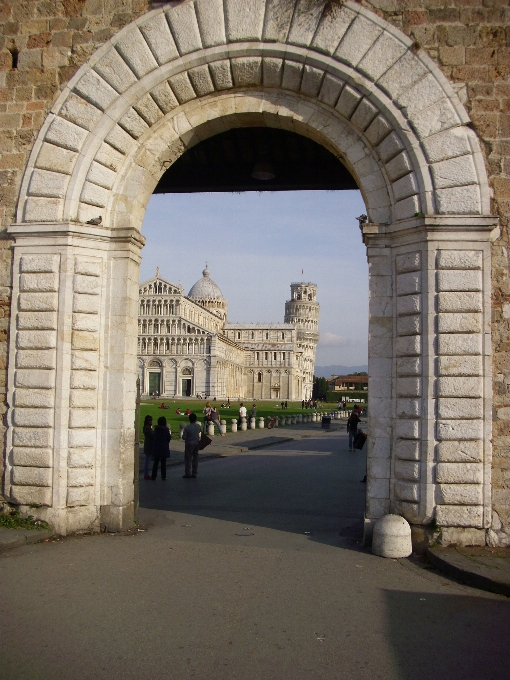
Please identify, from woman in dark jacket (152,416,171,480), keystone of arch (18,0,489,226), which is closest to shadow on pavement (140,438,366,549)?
woman in dark jacket (152,416,171,480)

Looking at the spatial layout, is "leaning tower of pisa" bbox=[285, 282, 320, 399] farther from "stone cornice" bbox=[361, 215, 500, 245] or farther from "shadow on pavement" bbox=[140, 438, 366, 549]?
"stone cornice" bbox=[361, 215, 500, 245]

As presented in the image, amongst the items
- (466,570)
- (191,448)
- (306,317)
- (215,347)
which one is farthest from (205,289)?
(466,570)

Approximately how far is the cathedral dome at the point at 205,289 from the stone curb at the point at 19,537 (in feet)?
433

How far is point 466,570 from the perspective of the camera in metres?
6.14

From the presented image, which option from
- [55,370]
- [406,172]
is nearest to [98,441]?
[55,370]

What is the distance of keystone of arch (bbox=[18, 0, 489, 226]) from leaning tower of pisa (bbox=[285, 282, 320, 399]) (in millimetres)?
139562

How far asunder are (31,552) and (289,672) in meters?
3.80

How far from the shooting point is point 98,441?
7988 millimetres

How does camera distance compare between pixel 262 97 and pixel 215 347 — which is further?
pixel 215 347

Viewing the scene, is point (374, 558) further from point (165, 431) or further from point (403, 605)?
point (165, 431)

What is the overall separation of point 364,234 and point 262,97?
223 cm

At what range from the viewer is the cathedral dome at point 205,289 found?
457ft

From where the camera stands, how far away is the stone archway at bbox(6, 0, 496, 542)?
721 centimetres

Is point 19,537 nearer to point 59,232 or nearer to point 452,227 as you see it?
point 59,232
